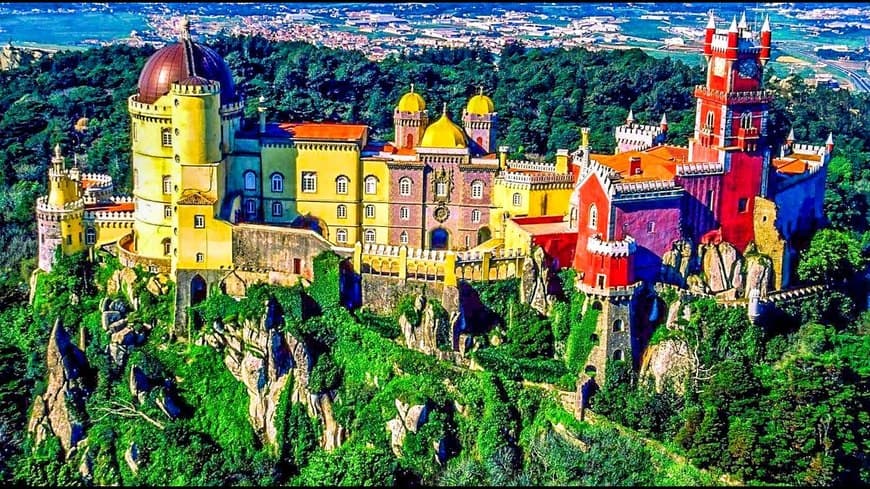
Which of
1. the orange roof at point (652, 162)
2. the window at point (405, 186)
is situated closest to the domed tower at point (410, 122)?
the window at point (405, 186)

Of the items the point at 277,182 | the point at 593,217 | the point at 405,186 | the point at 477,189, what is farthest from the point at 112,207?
the point at 593,217

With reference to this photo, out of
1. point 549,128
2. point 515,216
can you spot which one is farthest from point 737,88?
point 549,128

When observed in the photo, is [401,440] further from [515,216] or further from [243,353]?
[515,216]

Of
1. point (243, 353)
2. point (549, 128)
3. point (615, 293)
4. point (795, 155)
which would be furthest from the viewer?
point (549, 128)

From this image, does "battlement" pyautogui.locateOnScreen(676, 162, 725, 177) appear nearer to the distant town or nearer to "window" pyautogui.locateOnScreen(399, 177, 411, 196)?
"window" pyautogui.locateOnScreen(399, 177, 411, 196)

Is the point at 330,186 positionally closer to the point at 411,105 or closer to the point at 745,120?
the point at 411,105

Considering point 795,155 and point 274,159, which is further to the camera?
point 795,155

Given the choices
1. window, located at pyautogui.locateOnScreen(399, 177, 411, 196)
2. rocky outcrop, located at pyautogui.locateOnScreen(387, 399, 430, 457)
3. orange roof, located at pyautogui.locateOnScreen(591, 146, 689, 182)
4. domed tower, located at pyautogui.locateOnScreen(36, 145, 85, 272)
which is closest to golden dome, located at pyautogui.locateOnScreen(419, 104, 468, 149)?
window, located at pyautogui.locateOnScreen(399, 177, 411, 196)

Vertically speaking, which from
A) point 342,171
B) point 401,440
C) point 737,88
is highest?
point 737,88
